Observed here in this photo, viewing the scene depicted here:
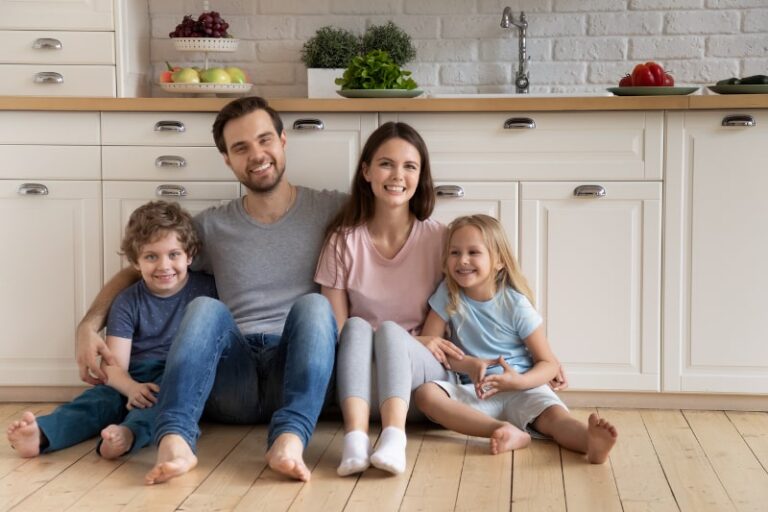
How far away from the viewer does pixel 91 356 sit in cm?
285

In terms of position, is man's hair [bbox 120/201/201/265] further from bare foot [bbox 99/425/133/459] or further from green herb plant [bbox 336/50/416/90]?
green herb plant [bbox 336/50/416/90]

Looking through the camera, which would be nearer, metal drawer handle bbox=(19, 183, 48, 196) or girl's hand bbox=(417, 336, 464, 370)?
girl's hand bbox=(417, 336, 464, 370)

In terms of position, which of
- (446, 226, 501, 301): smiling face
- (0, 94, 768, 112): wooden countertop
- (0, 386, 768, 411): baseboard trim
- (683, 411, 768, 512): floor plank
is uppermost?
(0, 94, 768, 112): wooden countertop

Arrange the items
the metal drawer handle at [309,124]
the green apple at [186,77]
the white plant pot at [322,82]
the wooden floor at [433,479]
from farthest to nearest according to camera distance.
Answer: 1. the white plant pot at [322,82]
2. the green apple at [186,77]
3. the metal drawer handle at [309,124]
4. the wooden floor at [433,479]

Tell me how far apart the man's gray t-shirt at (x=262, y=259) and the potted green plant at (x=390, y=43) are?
90cm

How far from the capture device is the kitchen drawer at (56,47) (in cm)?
354

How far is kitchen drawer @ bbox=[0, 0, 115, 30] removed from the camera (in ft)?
11.6

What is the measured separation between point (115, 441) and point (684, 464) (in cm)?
133

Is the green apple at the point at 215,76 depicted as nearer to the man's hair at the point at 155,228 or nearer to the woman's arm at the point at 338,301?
the man's hair at the point at 155,228

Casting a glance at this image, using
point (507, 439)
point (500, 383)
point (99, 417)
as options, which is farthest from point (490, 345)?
point (99, 417)

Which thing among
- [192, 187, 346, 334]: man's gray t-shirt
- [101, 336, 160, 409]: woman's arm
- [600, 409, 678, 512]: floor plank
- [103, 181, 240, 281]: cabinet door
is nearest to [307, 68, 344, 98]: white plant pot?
[103, 181, 240, 281]: cabinet door

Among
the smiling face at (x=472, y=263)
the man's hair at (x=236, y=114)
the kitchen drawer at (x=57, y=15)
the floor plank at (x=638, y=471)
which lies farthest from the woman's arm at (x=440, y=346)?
the kitchen drawer at (x=57, y=15)

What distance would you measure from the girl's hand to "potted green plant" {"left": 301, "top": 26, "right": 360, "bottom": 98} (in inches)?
46.3

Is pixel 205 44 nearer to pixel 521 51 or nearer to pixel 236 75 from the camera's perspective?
pixel 236 75
